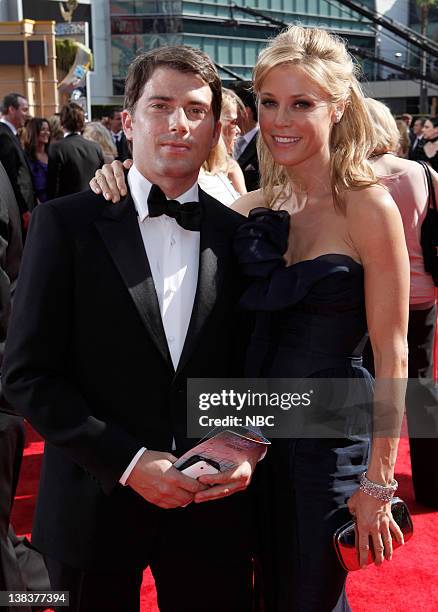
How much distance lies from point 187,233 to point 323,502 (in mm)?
797

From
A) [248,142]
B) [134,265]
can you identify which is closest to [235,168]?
[248,142]

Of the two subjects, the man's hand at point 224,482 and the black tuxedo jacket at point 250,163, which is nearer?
the man's hand at point 224,482

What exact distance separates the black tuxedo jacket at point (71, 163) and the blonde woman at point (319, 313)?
16.9ft

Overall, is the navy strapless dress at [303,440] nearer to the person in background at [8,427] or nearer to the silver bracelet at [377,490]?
the silver bracelet at [377,490]

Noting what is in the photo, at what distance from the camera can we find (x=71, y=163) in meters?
7.05

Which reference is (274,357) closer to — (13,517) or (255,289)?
(255,289)

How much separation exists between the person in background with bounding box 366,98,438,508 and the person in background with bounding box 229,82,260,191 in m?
1.93

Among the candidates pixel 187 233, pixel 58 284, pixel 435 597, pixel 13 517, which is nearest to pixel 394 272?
pixel 187 233

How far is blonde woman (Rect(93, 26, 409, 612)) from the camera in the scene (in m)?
1.98

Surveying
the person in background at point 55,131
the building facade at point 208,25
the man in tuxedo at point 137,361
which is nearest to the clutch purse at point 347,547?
the man in tuxedo at point 137,361

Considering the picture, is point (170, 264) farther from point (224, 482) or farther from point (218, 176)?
point (218, 176)

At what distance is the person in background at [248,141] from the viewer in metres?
5.48

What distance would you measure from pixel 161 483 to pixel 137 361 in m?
0.29

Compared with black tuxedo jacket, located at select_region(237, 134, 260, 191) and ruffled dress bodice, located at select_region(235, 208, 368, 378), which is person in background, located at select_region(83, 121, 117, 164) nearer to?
black tuxedo jacket, located at select_region(237, 134, 260, 191)
